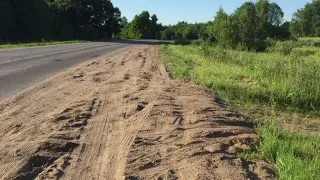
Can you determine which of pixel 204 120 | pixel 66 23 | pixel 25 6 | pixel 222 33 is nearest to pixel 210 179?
pixel 204 120

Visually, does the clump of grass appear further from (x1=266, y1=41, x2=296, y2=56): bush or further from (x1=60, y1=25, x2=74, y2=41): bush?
(x1=60, y1=25, x2=74, y2=41): bush

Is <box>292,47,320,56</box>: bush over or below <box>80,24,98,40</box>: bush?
over

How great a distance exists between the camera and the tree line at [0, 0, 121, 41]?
53.0 m

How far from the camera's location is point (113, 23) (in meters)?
88.0

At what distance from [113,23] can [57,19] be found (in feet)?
55.1

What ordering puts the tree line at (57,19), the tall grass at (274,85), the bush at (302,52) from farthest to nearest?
the tree line at (57,19), the bush at (302,52), the tall grass at (274,85)

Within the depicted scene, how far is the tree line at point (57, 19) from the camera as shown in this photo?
53.0m

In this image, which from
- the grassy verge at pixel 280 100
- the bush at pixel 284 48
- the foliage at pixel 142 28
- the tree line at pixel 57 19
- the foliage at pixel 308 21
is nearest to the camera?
the grassy verge at pixel 280 100

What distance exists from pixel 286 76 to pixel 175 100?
12.4 ft

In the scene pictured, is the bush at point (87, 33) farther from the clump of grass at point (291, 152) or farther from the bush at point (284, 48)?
the clump of grass at point (291, 152)

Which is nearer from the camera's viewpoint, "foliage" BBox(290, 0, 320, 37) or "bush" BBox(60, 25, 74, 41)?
"bush" BBox(60, 25, 74, 41)

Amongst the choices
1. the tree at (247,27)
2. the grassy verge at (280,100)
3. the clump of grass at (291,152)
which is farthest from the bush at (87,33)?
the clump of grass at (291,152)

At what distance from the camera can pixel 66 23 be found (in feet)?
252

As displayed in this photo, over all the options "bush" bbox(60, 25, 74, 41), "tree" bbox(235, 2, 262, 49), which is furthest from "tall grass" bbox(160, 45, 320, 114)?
"bush" bbox(60, 25, 74, 41)
